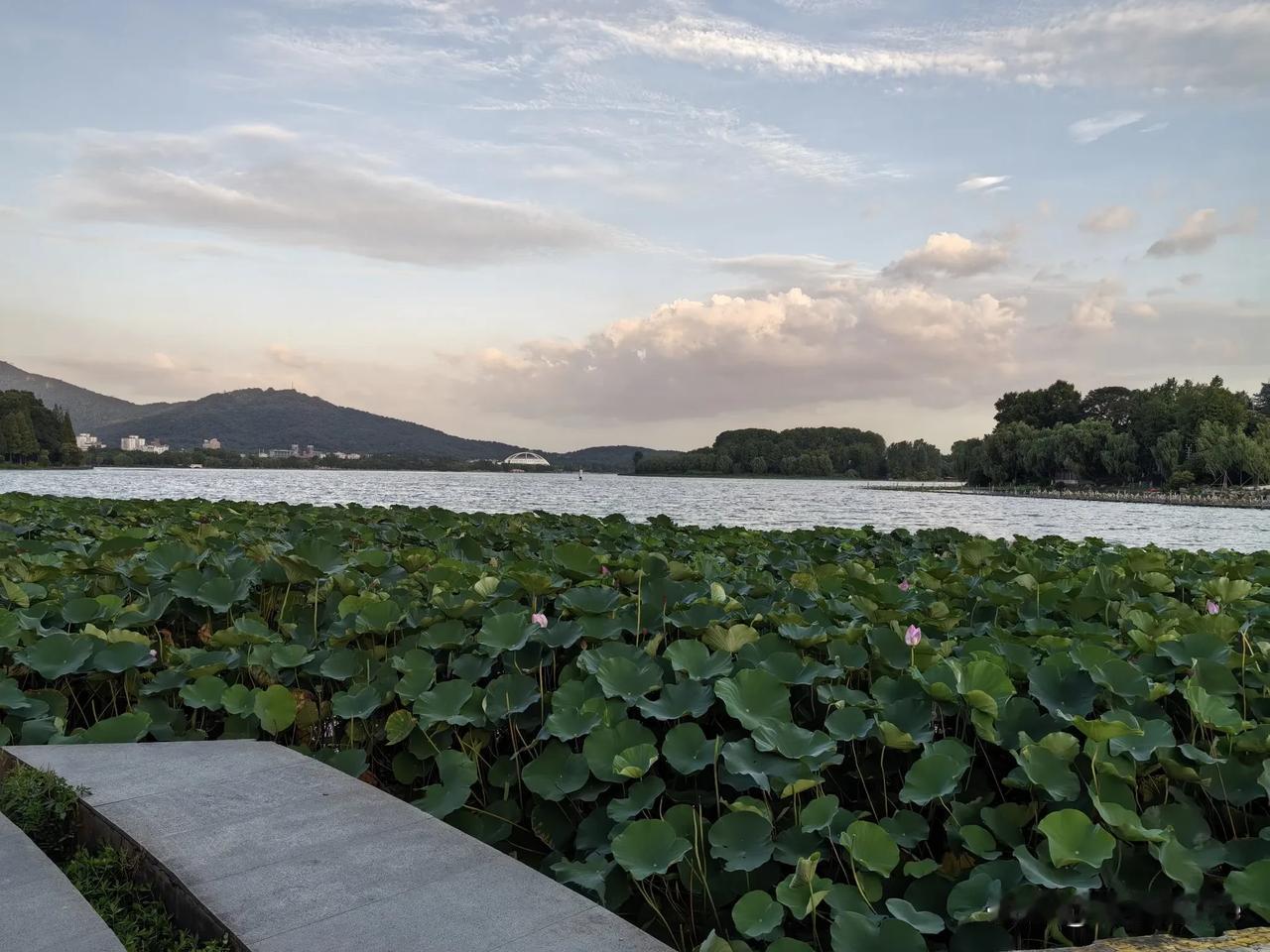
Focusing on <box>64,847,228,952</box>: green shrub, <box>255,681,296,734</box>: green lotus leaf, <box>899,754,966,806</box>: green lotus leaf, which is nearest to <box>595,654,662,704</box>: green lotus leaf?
<box>899,754,966,806</box>: green lotus leaf

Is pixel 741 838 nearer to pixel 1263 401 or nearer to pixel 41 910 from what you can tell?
pixel 41 910

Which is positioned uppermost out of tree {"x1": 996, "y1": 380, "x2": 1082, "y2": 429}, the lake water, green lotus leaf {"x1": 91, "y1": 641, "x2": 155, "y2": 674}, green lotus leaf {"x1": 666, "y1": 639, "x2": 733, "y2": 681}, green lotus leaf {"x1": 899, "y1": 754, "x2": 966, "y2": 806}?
tree {"x1": 996, "y1": 380, "x2": 1082, "y2": 429}

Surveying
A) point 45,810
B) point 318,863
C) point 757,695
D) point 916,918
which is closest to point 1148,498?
point 757,695

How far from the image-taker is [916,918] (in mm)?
1680

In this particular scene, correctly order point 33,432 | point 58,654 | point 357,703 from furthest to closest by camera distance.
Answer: point 33,432
point 58,654
point 357,703

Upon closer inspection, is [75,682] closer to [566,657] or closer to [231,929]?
[566,657]

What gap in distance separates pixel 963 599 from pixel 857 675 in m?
1.10

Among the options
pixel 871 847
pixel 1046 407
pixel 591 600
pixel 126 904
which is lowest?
pixel 126 904

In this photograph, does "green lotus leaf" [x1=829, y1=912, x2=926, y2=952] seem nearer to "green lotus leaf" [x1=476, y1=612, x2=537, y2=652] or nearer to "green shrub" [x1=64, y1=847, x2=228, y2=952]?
"green shrub" [x1=64, y1=847, x2=228, y2=952]

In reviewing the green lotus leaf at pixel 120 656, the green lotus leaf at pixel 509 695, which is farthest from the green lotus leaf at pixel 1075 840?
the green lotus leaf at pixel 120 656

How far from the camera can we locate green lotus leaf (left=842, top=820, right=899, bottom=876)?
1834mm

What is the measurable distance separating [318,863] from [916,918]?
49.7 inches

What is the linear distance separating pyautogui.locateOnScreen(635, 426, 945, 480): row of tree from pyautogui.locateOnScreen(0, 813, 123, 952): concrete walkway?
504 feet

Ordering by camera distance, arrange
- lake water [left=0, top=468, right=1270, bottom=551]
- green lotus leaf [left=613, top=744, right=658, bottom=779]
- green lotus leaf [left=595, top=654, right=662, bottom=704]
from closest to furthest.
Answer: green lotus leaf [left=613, top=744, right=658, bottom=779]
green lotus leaf [left=595, top=654, right=662, bottom=704]
lake water [left=0, top=468, right=1270, bottom=551]
